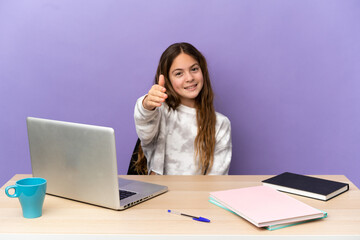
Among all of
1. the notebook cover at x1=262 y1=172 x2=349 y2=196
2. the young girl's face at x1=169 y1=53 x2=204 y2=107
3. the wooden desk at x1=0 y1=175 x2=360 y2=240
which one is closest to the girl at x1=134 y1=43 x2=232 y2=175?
the young girl's face at x1=169 y1=53 x2=204 y2=107

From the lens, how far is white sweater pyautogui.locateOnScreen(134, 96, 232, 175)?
1943mm

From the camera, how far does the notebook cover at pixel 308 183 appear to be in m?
1.30

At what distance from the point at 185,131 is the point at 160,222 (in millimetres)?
967

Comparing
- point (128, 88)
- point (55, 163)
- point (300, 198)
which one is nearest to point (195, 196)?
point (300, 198)

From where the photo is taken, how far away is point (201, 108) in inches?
79.6

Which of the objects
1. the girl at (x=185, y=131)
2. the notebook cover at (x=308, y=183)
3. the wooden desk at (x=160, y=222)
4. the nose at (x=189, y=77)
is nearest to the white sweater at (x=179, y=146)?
the girl at (x=185, y=131)

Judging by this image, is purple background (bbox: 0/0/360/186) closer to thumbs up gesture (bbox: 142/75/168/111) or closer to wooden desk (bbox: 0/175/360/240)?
thumbs up gesture (bbox: 142/75/168/111)

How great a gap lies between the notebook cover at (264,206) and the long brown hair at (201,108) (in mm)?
654

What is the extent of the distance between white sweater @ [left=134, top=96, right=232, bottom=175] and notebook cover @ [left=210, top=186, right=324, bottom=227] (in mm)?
674

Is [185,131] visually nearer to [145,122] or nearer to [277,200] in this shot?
[145,122]

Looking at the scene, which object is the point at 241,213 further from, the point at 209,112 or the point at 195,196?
the point at 209,112

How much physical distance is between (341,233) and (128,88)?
5.25 ft

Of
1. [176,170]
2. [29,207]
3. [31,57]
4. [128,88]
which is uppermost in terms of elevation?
[31,57]

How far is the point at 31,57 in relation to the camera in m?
2.35
